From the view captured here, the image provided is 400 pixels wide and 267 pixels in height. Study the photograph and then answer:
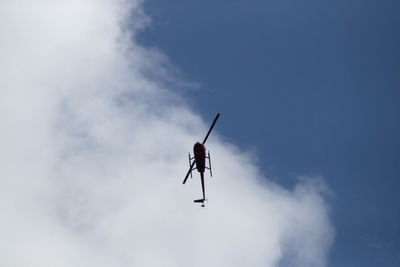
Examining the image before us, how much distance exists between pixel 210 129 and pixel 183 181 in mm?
9874

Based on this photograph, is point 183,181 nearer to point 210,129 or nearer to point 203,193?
point 203,193

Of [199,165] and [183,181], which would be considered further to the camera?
[183,181]

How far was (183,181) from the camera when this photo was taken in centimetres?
6644

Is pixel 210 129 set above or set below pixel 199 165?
above

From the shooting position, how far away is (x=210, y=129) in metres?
61.9

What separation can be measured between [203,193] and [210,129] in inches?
396

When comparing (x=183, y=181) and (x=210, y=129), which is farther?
(x=183, y=181)

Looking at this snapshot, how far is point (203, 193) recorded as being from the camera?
6519 cm

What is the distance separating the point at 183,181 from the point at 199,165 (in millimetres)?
6029

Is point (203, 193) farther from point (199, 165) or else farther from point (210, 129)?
point (210, 129)

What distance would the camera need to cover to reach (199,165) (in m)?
61.7

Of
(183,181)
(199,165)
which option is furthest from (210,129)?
(183,181)

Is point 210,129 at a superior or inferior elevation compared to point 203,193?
superior

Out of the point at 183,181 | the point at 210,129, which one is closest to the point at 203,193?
the point at 183,181
